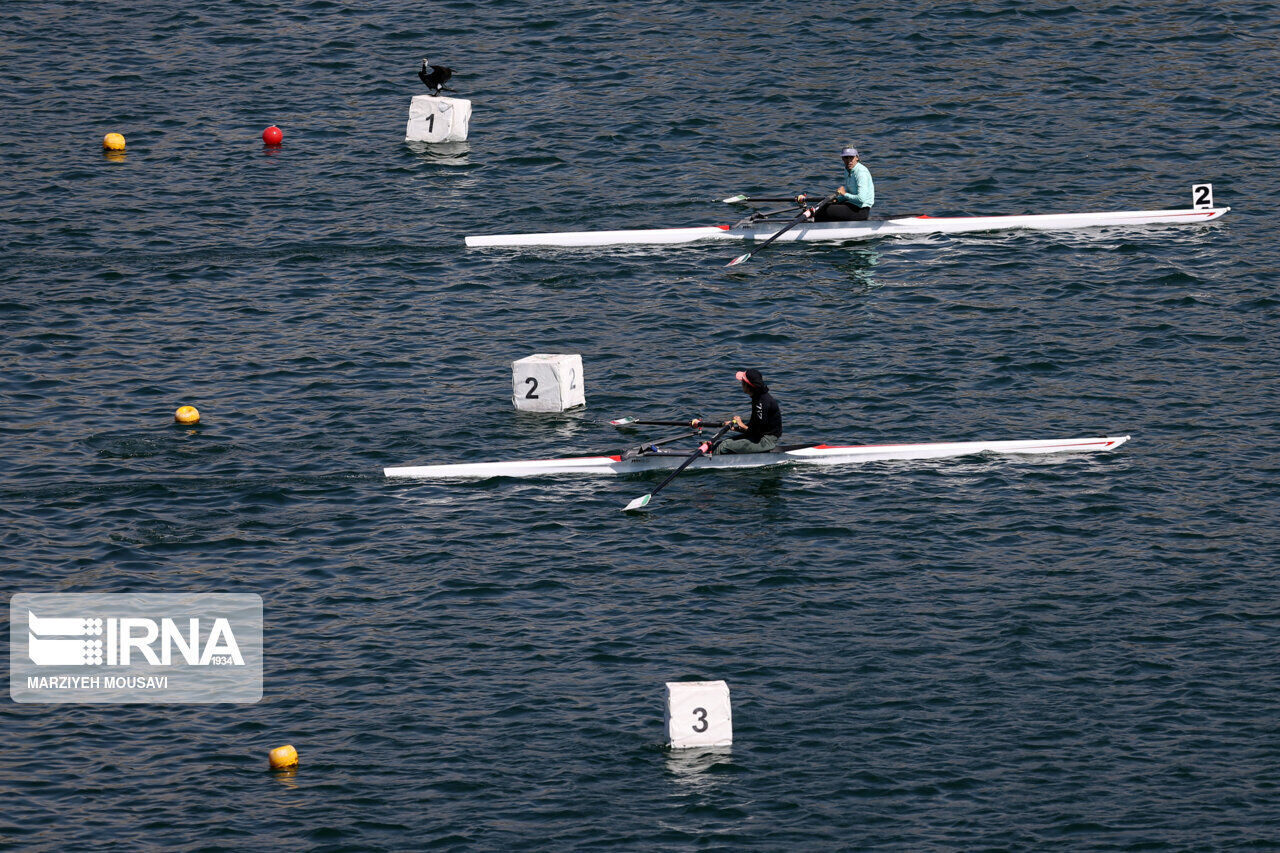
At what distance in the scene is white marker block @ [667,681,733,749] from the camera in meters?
17.1

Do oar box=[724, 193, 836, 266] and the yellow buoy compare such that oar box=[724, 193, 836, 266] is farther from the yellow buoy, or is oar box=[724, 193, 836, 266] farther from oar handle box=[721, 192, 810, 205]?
the yellow buoy

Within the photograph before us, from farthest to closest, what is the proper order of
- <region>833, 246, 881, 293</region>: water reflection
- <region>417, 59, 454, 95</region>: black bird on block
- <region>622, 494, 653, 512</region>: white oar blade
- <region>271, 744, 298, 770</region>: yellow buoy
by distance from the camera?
<region>417, 59, 454, 95</region>: black bird on block
<region>833, 246, 881, 293</region>: water reflection
<region>622, 494, 653, 512</region>: white oar blade
<region>271, 744, 298, 770</region>: yellow buoy

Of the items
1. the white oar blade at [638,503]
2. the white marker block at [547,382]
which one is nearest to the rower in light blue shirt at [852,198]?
the white marker block at [547,382]

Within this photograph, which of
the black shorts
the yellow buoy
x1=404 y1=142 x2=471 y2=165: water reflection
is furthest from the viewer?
x1=404 y1=142 x2=471 y2=165: water reflection

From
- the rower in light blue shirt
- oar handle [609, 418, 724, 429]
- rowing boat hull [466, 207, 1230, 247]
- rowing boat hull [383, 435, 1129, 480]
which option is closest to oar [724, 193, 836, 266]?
the rower in light blue shirt

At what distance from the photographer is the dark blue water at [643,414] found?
1708 centimetres

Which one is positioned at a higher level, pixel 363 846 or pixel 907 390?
pixel 907 390

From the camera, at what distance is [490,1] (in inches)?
1793

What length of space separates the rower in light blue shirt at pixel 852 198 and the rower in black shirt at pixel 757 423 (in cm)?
957

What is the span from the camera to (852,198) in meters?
32.4

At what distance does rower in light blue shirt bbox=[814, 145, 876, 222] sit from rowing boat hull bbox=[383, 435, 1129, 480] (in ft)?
31.1

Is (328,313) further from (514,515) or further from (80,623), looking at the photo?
(80,623)

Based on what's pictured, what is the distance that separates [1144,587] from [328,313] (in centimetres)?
1567

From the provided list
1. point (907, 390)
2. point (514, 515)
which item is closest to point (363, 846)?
point (514, 515)
